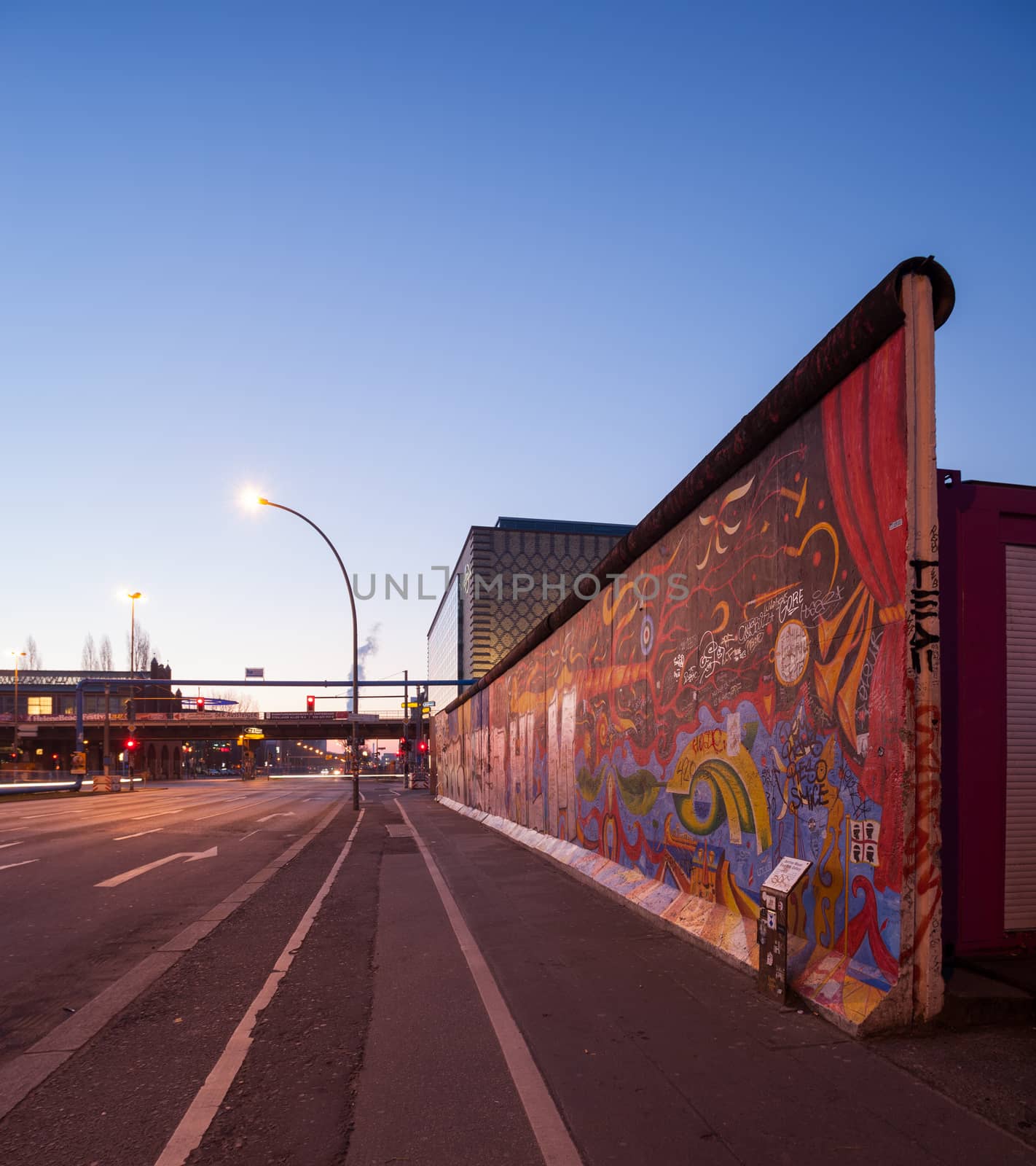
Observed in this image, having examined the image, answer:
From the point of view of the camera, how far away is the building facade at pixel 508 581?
12950cm

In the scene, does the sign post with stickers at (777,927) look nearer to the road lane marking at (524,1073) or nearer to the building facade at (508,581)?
the road lane marking at (524,1073)

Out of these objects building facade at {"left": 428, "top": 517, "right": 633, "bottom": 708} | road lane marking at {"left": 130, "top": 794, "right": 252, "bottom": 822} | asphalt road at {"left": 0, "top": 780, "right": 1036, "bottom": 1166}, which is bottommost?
road lane marking at {"left": 130, "top": 794, "right": 252, "bottom": 822}

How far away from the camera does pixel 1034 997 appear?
187 inches

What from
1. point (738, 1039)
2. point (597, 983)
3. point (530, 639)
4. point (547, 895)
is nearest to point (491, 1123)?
point (738, 1039)

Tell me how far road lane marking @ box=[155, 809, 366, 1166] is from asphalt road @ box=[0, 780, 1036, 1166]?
2 cm

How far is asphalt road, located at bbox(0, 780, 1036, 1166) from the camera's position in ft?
11.5

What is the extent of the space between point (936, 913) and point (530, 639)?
12.6 meters

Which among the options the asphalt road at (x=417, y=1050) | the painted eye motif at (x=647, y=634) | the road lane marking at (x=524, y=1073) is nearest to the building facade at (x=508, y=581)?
the painted eye motif at (x=647, y=634)

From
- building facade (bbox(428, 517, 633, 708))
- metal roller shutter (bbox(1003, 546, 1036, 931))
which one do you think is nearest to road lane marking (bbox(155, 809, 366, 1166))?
metal roller shutter (bbox(1003, 546, 1036, 931))

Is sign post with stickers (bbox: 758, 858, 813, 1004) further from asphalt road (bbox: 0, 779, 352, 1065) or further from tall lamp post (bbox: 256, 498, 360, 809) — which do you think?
tall lamp post (bbox: 256, 498, 360, 809)

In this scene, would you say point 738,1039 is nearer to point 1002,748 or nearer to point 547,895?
point 1002,748

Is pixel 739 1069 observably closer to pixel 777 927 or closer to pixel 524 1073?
pixel 524 1073

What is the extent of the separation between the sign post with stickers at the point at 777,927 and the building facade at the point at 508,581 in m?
119

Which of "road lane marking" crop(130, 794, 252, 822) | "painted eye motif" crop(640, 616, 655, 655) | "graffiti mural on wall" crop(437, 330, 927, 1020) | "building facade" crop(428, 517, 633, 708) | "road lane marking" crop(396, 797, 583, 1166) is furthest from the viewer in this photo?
"building facade" crop(428, 517, 633, 708)
